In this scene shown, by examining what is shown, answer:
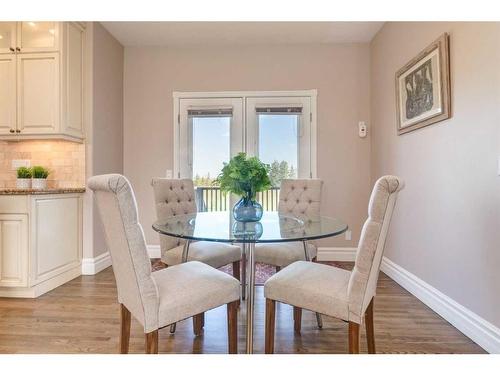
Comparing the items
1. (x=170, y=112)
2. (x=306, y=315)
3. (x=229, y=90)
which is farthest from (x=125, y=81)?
(x=306, y=315)

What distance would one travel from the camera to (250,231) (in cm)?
160

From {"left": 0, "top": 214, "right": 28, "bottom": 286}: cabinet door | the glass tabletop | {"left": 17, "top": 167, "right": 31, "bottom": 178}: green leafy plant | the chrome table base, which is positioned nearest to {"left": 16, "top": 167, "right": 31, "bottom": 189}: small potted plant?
{"left": 17, "top": 167, "right": 31, "bottom": 178}: green leafy plant

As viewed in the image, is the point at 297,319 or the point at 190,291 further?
the point at 297,319

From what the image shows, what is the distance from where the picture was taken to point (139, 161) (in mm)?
3908

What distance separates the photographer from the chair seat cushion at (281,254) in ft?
7.25

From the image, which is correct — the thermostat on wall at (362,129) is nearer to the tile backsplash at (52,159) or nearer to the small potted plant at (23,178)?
the tile backsplash at (52,159)

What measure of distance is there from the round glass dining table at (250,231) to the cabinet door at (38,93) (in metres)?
1.86

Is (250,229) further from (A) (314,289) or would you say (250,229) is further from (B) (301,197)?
(B) (301,197)

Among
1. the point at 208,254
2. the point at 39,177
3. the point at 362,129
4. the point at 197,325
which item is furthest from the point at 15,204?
the point at 362,129

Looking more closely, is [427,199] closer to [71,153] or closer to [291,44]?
[291,44]

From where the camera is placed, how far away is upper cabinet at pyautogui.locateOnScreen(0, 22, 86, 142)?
2861 millimetres

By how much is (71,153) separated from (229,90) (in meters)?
1.95

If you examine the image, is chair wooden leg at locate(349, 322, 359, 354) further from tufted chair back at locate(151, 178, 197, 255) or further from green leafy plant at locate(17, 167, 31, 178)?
green leafy plant at locate(17, 167, 31, 178)

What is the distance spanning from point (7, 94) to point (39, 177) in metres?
0.83
